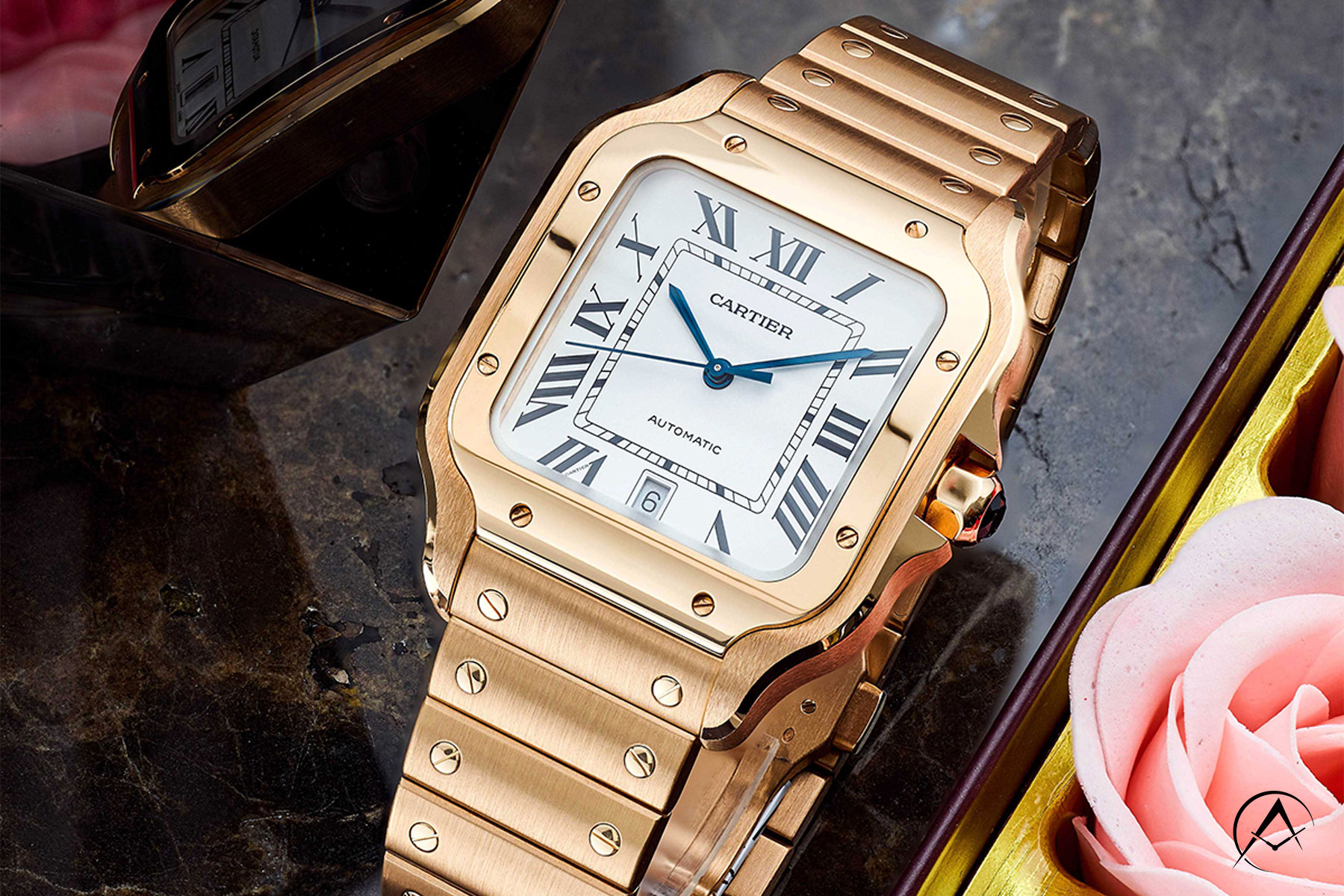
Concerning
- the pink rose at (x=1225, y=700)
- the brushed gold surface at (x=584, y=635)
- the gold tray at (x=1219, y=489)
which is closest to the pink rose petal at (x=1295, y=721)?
the pink rose at (x=1225, y=700)

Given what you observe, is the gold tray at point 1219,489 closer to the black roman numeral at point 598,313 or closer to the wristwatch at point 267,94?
the black roman numeral at point 598,313

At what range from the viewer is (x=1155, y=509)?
980mm

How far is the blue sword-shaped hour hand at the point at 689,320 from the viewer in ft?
3.76

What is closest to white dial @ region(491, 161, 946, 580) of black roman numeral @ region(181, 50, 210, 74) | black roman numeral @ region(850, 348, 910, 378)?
black roman numeral @ region(850, 348, 910, 378)

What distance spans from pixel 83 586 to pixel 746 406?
0.74m

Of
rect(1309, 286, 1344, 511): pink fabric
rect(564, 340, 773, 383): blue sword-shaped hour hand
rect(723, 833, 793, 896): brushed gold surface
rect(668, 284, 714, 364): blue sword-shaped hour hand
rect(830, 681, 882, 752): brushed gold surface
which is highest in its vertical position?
rect(1309, 286, 1344, 511): pink fabric

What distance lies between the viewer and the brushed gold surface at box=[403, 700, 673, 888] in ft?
3.76

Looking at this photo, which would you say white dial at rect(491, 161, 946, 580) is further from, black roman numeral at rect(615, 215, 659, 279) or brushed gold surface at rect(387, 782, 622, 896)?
brushed gold surface at rect(387, 782, 622, 896)

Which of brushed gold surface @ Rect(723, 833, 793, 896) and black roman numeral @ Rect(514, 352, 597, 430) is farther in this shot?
brushed gold surface @ Rect(723, 833, 793, 896)

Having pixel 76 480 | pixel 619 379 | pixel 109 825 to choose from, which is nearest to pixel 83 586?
pixel 76 480

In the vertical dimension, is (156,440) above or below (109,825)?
above

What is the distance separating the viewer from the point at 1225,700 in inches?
28.9

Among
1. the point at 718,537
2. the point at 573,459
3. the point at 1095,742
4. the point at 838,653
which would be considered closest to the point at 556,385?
the point at 573,459

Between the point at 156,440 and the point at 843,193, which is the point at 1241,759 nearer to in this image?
the point at 843,193
